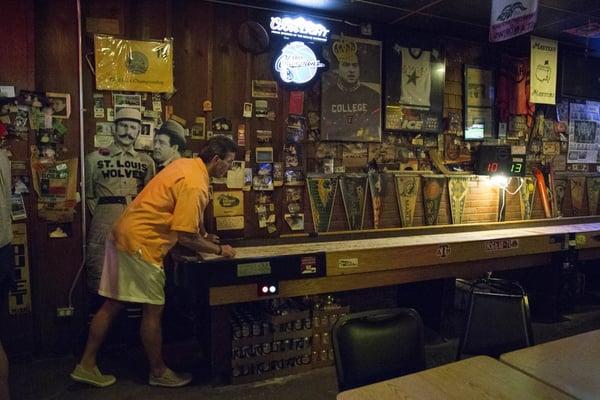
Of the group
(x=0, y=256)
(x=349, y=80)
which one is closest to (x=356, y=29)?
(x=349, y=80)

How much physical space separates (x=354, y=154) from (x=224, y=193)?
1271 mm

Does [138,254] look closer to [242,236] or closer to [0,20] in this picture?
[242,236]

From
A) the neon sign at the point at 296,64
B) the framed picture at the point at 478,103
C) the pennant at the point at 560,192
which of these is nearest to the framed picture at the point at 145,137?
the neon sign at the point at 296,64

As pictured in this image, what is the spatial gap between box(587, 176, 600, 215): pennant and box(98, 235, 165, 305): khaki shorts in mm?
5135

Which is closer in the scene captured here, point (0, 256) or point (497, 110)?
point (0, 256)

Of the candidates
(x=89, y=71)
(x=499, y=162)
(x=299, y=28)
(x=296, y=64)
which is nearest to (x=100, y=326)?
(x=89, y=71)

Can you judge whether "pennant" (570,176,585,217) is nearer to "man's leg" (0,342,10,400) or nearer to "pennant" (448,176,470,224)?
"pennant" (448,176,470,224)

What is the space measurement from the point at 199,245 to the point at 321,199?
1443 millimetres

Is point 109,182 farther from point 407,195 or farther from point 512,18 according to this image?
point 512,18

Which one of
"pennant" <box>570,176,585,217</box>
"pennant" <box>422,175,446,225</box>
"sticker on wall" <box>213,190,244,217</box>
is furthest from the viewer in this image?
"pennant" <box>570,176,585,217</box>

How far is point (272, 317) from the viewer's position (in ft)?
10.1

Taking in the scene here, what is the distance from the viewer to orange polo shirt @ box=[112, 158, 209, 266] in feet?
8.81

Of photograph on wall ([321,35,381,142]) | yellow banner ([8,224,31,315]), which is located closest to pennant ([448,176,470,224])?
photograph on wall ([321,35,381,142])

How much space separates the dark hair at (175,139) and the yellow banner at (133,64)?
31 centimetres
